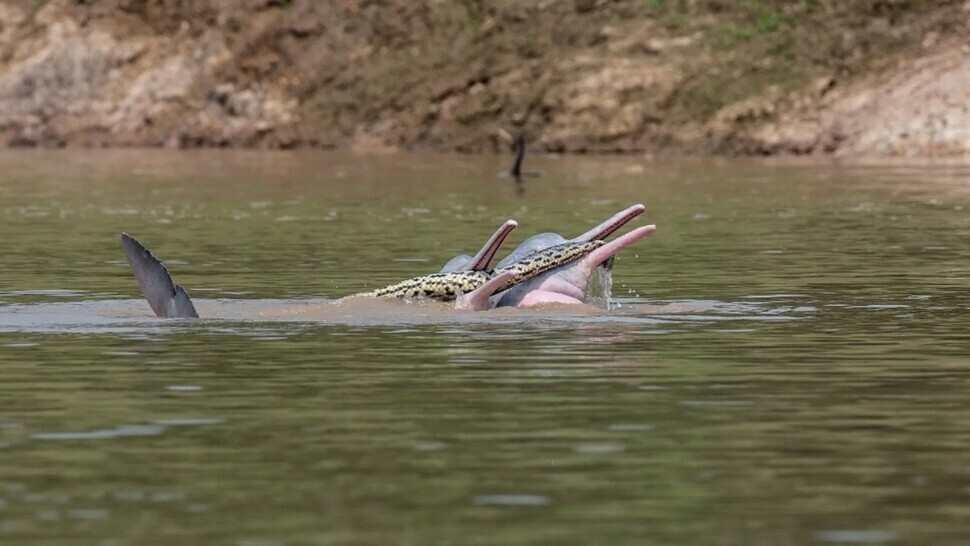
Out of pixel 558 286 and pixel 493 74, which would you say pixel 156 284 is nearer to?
pixel 558 286

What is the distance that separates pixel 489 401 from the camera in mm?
15297

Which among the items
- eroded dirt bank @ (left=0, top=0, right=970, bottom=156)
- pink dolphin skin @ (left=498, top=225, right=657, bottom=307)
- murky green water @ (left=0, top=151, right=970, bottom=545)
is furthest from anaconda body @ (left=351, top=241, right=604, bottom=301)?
eroded dirt bank @ (left=0, top=0, right=970, bottom=156)

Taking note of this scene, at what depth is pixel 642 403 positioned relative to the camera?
49.8 feet

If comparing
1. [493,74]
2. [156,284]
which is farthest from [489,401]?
[493,74]

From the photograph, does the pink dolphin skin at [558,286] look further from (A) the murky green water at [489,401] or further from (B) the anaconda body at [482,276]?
(A) the murky green water at [489,401]

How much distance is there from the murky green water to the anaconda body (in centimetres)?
44

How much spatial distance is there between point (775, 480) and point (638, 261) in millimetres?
18933

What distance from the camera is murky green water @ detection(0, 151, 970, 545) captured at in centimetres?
1112

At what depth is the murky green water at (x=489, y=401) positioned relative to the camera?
11125 millimetres

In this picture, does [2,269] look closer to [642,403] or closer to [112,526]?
[642,403]

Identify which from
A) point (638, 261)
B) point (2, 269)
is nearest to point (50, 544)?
point (2, 269)

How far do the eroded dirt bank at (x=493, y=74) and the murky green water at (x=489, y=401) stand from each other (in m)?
42.4

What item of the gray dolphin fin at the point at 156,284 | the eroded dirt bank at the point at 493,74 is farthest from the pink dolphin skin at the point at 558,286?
the eroded dirt bank at the point at 493,74

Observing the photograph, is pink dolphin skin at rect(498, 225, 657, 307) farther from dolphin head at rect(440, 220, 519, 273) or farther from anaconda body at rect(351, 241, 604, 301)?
dolphin head at rect(440, 220, 519, 273)
